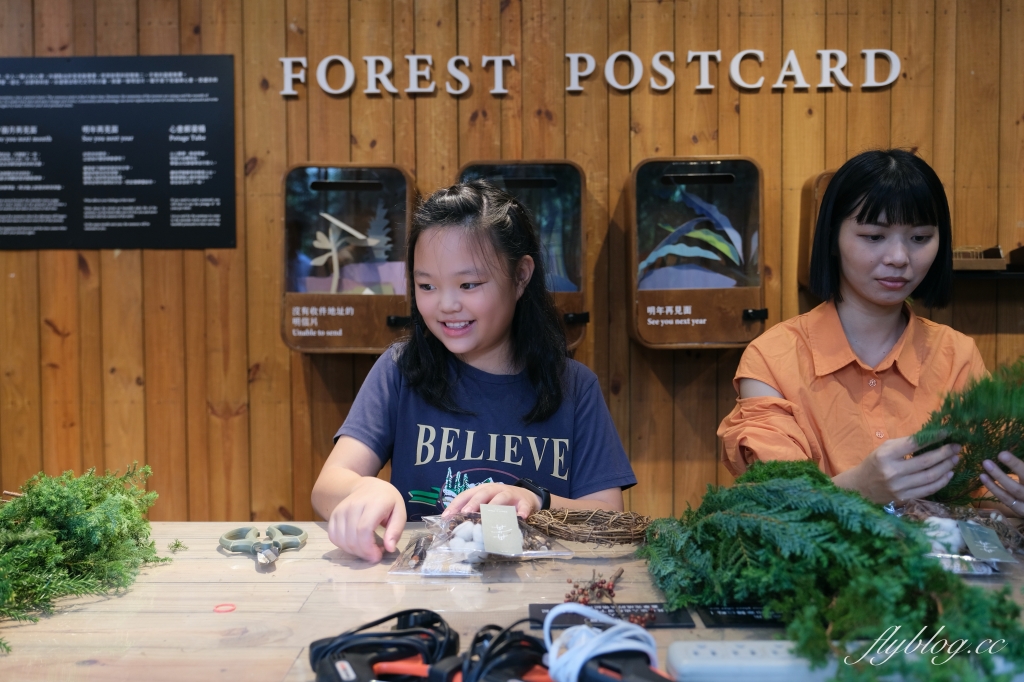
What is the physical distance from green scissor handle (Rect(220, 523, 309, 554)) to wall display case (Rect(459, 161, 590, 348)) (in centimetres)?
149

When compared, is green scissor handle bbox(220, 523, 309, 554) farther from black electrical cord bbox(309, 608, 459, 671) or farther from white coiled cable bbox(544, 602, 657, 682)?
white coiled cable bbox(544, 602, 657, 682)

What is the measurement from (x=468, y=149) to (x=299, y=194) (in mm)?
647

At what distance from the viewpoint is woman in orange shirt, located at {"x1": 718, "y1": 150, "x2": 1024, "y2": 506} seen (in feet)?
5.33

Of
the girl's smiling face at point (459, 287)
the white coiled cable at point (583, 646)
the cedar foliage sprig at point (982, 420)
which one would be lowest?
the white coiled cable at point (583, 646)

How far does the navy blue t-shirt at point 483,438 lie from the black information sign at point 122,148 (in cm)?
154

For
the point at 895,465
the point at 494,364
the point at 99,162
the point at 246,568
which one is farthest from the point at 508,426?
A: the point at 99,162

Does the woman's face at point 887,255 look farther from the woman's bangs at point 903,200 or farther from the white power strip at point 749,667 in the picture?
the white power strip at point 749,667

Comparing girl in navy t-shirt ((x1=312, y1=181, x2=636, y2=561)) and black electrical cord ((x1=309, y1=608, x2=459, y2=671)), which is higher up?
girl in navy t-shirt ((x1=312, y1=181, x2=636, y2=561))

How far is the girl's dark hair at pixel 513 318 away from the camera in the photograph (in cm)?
165

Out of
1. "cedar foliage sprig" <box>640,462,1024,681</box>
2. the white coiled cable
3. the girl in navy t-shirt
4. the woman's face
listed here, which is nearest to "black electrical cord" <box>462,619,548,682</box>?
the white coiled cable

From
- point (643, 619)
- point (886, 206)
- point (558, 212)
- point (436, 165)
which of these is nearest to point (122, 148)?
point (436, 165)

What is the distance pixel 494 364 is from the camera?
5.88 feet

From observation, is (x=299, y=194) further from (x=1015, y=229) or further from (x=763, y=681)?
(x=1015, y=229)

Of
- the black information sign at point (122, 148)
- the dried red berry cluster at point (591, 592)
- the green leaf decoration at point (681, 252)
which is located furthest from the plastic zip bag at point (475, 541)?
the black information sign at point (122, 148)
